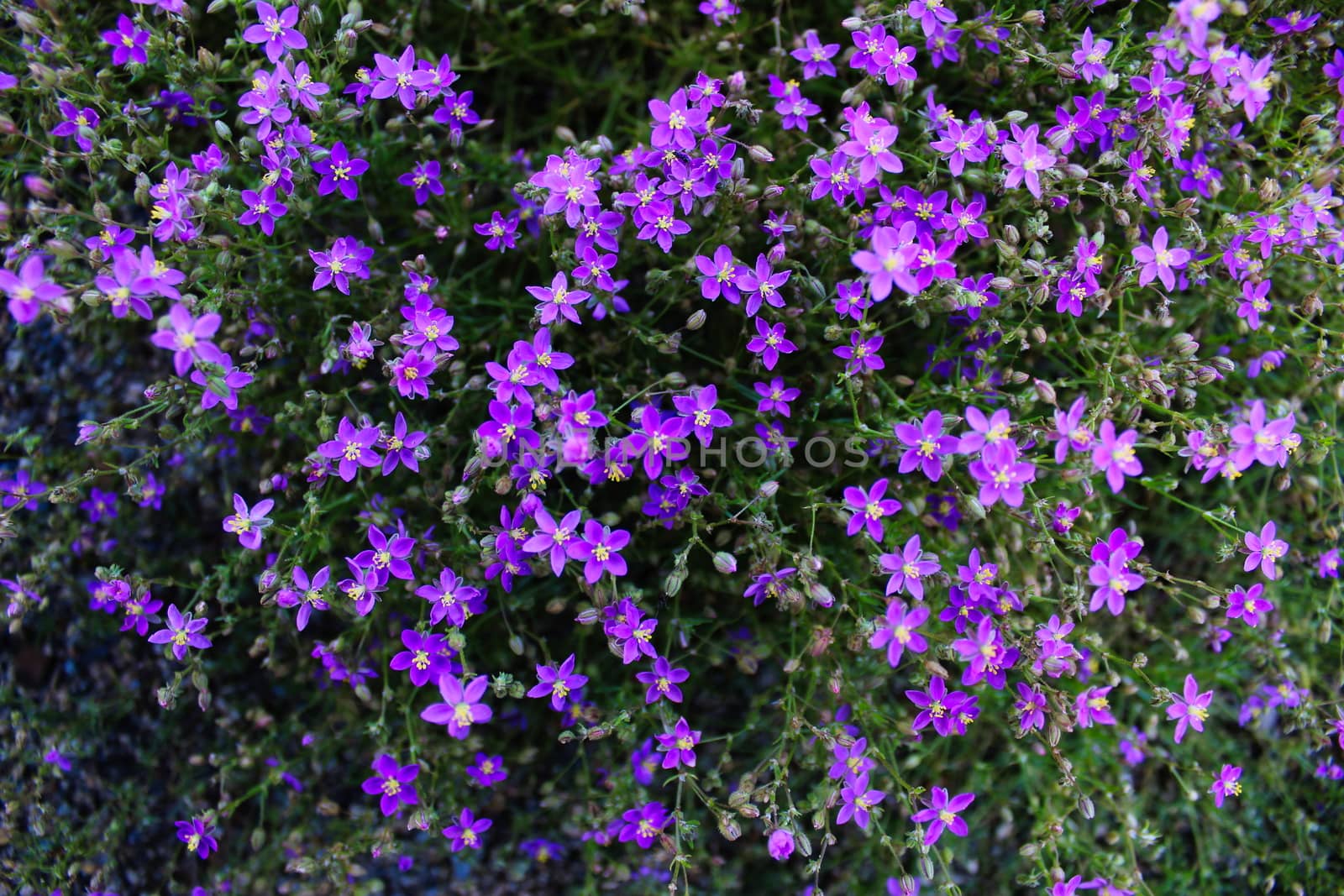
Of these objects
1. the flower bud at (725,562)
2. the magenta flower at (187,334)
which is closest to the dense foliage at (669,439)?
the magenta flower at (187,334)

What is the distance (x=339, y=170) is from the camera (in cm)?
272

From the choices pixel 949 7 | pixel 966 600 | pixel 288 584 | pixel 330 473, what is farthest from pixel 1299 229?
pixel 288 584

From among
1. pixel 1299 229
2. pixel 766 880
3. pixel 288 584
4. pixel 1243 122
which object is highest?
pixel 1243 122

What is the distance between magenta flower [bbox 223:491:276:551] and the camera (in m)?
2.55

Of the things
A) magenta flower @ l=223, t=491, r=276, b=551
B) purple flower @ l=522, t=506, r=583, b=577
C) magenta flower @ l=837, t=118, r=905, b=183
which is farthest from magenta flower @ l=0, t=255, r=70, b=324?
magenta flower @ l=837, t=118, r=905, b=183

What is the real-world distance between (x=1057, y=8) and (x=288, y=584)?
3.03 meters

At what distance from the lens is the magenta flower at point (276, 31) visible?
8.63ft

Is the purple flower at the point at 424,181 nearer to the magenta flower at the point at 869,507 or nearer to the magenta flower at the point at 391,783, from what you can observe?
the magenta flower at the point at 869,507

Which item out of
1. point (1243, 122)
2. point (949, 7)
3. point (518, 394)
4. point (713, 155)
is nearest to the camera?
point (518, 394)

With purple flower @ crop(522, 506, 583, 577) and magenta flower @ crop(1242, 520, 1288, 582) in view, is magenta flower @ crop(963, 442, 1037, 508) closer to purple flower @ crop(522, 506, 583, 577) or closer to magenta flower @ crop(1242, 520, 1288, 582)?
magenta flower @ crop(1242, 520, 1288, 582)

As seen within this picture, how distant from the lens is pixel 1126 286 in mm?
2709

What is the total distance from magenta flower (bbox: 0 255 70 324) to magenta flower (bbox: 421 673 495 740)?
1412 mm

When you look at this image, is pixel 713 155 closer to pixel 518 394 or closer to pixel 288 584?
pixel 518 394

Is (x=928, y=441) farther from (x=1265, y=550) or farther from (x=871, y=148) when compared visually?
(x=1265, y=550)
